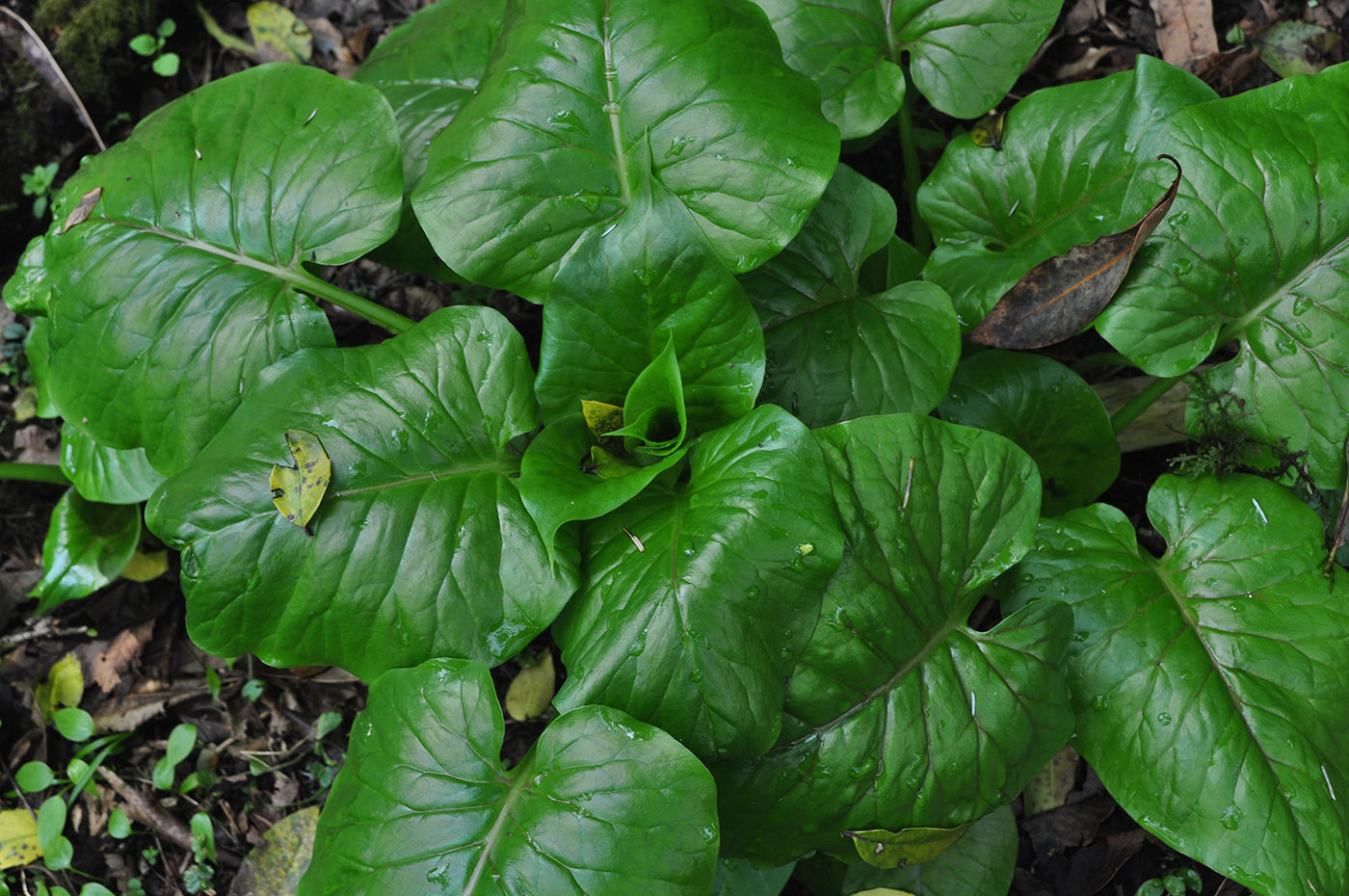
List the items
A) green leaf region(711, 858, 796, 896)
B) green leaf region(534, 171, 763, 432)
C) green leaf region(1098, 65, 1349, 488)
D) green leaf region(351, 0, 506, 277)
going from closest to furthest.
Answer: green leaf region(534, 171, 763, 432) → green leaf region(1098, 65, 1349, 488) → green leaf region(711, 858, 796, 896) → green leaf region(351, 0, 506, 277)

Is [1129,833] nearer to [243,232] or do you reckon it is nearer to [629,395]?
[629,395]

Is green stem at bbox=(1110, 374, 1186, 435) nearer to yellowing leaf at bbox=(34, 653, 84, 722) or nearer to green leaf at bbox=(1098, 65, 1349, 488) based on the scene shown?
green leaf at bbox=(1098, 65, 1349, 488)

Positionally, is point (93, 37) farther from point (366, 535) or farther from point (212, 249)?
point (366, 535)

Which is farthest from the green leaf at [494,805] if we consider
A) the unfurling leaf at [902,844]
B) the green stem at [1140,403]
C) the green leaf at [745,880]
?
the green stem at [1140,403]

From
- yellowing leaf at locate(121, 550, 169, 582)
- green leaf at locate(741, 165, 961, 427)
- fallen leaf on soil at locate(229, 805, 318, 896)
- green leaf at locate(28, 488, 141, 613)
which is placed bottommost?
fallen leaf on soil at locate(229, 805, 318, 896)

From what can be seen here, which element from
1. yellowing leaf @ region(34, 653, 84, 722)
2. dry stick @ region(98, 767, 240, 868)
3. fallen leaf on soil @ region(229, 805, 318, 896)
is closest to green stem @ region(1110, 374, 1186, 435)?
fallen leaf on soil @ region(229, 805, 318, 896)

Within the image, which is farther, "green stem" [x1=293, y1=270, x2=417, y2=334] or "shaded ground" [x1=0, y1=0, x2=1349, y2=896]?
"shaded ground" [x1=0, y1=0, x2=1349, y2=896]

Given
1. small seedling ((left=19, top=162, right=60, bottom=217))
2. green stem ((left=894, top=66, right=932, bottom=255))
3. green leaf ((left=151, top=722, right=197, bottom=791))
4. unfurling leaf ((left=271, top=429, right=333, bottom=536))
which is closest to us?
unfurling leaf ((left=271, top=429, right=333, bottom=536))

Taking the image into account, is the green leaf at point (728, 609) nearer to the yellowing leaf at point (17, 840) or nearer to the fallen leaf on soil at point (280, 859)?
the fallen leaf on soil at point (280, 859)
